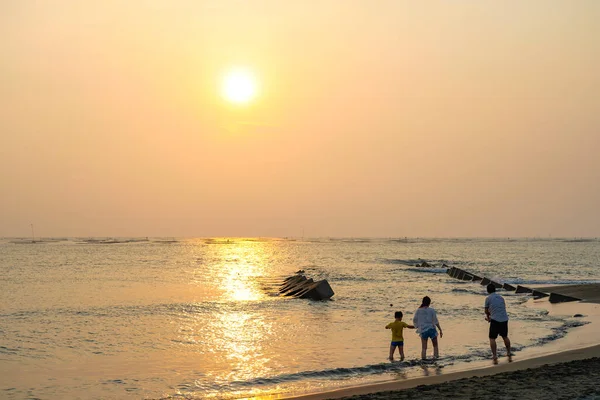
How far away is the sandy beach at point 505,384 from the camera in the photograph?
Result: 1109cm

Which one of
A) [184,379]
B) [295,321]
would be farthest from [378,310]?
[184,379]

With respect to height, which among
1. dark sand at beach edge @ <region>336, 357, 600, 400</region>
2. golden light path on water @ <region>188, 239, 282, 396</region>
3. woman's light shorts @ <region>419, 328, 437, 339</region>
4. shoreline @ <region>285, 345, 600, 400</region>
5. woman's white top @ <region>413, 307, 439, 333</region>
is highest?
woman's white top @ <region>413, 307, 439, 333</region>

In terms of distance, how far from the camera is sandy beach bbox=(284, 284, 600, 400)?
11086 millimetres

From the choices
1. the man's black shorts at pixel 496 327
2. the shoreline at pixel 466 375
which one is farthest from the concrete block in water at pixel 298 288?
the shoreline at pixel 466 375

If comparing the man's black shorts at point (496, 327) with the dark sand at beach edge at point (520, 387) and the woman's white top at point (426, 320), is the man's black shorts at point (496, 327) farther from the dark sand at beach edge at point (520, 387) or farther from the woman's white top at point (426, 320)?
the dark sand at beach edge at point (520, 387)

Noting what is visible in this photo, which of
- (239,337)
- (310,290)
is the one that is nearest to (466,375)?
(239,337)

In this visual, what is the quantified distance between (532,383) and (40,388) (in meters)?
10.8

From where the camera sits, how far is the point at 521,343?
64.1 feet

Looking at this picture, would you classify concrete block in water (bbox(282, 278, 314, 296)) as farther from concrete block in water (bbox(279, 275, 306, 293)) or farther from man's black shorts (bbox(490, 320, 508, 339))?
man's black shorts (bbox(490, 320, 508, 339))

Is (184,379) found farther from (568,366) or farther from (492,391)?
(568,366)

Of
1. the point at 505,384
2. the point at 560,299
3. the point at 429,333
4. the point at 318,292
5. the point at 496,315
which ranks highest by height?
the point at 496,315

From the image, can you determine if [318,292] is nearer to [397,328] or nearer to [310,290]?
[310,290]

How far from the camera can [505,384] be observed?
11.9 meters

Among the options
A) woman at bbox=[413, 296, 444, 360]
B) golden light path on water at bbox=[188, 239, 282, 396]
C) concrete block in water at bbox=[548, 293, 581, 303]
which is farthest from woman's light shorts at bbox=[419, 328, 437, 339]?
concrete block in water at bbox=[548, 293, 581, 303]
